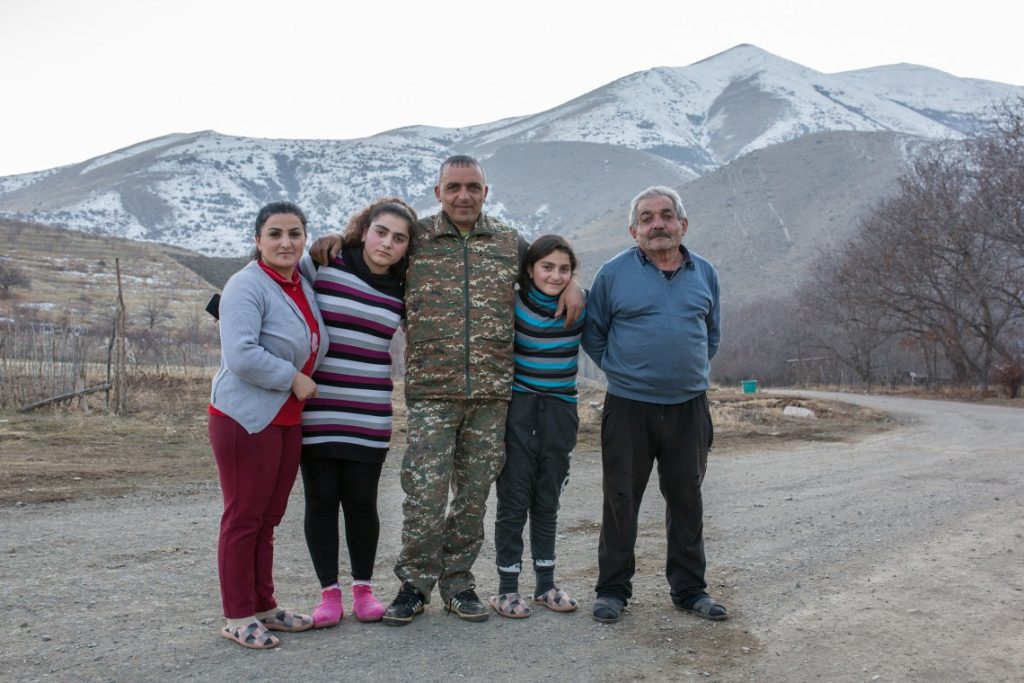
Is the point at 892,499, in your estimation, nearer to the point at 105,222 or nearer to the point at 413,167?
the point at 105,222

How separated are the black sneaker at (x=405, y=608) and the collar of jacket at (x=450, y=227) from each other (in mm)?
1555

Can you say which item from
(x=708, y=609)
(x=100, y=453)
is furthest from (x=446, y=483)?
(x=100, y=453)

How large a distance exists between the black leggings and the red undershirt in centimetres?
24

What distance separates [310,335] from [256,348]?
0.28 m

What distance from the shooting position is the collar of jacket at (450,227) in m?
3.70

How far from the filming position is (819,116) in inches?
6654

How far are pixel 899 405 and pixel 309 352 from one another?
65.6 feet

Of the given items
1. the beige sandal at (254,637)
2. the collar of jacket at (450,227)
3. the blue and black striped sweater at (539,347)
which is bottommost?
the beige sandal at (254,637)

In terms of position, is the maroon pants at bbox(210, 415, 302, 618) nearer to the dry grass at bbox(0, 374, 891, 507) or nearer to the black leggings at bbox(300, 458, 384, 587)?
the black leggings at bbox(300, 458, 384, 587)

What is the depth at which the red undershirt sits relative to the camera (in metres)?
3.35

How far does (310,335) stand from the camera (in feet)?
Answer: 11.2

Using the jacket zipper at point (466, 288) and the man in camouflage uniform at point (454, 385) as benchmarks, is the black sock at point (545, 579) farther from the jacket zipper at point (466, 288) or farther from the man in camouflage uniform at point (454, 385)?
the jacket zipper at point (466, 288)

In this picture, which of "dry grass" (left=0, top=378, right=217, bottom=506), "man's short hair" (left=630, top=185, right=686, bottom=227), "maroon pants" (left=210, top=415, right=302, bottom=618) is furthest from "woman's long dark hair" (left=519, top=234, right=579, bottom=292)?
"dry grass" (left=0, top=378, right=217, bottom=506)

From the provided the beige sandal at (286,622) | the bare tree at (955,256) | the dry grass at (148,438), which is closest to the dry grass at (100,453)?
the dry grass at (148,438)
